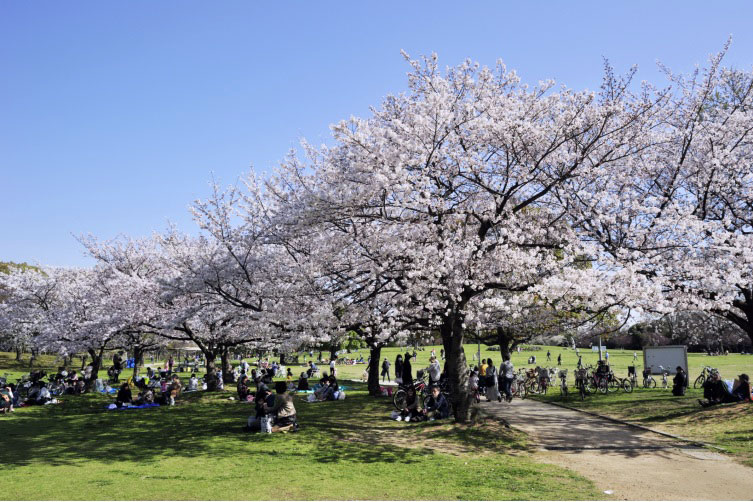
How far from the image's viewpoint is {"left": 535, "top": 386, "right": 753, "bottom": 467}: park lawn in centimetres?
1277

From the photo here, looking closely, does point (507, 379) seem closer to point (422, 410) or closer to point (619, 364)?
point (422, 410)

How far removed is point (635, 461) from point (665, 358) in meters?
17.2

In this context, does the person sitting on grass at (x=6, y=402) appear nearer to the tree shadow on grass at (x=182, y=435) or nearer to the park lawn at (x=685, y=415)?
the tree shadow on grass at (x=182, y=435)

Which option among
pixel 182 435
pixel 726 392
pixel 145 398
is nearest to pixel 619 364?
pixel 726 392

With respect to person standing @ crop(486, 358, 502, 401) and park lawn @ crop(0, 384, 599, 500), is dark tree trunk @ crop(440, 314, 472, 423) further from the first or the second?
person standing @ crop(486, 358, 502, 401)

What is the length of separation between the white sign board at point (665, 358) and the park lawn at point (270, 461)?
1498 cm

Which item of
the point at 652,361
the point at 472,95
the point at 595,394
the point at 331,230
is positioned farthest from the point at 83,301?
the point at 652,361

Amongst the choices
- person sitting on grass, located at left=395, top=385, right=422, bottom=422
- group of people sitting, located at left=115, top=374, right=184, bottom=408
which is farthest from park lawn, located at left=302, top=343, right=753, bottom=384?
person sitting on grass, located at left=395, top=385, right=422, bottom=422

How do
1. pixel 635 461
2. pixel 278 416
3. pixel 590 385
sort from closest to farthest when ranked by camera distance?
pixel 635 461 → pixel 278 416 → pixel 590 385

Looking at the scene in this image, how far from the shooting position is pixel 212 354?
2555 centimetres

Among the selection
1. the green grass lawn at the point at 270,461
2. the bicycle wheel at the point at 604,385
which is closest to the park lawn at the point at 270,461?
the green grass lawn at the point at 270,461

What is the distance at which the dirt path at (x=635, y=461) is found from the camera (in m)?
8.73

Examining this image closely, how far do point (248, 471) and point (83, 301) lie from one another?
860 inches

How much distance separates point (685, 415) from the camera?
16.1 m
